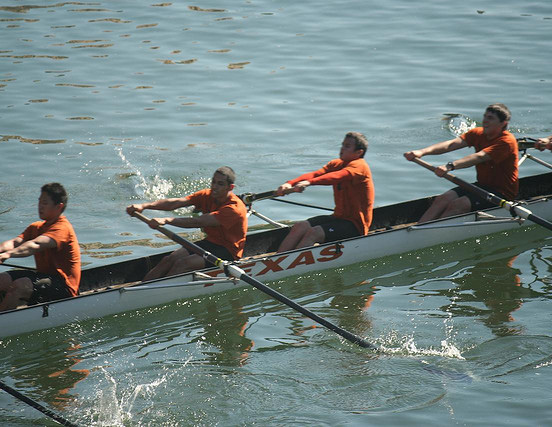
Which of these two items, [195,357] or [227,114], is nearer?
[195,357]

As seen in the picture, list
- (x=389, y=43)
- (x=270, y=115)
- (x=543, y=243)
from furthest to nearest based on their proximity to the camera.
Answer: (x=389, y=43) → (x=270, y=115) → (x=543, y=243)

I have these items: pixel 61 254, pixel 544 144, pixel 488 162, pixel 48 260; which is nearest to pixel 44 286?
pixel 48 260

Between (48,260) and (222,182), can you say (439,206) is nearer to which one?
(222,182)

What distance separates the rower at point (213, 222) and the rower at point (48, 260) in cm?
110

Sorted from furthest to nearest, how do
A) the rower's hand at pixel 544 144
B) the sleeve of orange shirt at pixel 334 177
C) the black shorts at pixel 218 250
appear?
the rower's hand at pixel 544 144 → the sleeve of orange shirt at pixel 334 177 → the black shorts at pixel 218 250

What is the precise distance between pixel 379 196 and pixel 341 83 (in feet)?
21.3

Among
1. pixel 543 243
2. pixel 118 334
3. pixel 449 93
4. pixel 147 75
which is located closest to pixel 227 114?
pixel 147 75

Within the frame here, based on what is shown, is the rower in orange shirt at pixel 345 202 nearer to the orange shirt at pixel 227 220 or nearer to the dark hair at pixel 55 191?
the orange shirt at pixel 227 220

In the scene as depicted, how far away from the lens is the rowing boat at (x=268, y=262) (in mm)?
10195

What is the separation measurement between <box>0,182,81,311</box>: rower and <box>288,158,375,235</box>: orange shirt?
3290 mm

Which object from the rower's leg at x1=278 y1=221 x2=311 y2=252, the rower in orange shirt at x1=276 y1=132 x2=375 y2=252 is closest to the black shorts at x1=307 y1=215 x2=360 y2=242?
the rower in orange shirt at x1=276 y1=132 x2=375 y2=252

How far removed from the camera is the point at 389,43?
2308cm

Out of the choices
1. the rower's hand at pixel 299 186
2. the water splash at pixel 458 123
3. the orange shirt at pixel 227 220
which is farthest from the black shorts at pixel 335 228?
the water splash at pixel 458 123

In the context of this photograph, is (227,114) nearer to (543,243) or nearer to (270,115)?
(270,115)
